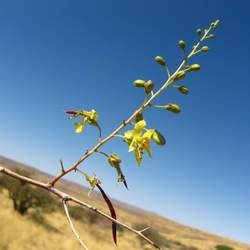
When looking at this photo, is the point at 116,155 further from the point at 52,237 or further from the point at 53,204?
the point at 53,204

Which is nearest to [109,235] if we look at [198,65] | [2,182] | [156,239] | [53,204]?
[156,239]

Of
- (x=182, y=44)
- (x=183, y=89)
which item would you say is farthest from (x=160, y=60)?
(x=183, y=89)

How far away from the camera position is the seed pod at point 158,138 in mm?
1524

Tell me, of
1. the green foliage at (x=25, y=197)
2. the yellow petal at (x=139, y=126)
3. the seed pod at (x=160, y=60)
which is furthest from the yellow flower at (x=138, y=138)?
the green foliage at (x=25, y=197)

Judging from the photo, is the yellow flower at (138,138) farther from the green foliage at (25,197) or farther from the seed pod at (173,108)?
the green foliage at (25,197)

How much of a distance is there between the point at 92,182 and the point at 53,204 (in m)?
34.6

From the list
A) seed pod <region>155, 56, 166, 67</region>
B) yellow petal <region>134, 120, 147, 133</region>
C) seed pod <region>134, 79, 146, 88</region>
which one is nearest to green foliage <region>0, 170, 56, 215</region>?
seed pod <region>155, 56, 166, 67</region>

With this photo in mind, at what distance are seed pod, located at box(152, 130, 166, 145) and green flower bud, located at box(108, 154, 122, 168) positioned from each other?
0.51ft

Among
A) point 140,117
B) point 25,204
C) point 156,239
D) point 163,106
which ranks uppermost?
point 156,239

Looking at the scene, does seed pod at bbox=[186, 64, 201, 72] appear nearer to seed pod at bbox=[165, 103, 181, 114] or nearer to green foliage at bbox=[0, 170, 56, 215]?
seed pod at bbox=[165, 103, 181, 114]

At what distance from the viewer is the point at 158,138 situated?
1.54 m

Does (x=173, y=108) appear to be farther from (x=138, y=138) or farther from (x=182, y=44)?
(x=182, y=44)

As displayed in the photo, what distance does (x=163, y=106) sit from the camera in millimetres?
1606

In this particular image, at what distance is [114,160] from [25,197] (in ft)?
104
